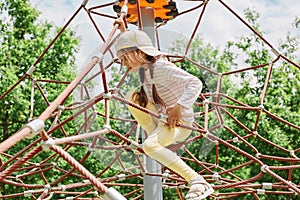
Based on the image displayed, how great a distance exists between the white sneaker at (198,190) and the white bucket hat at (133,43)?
364 millimetres

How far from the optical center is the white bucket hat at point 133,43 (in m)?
1.42

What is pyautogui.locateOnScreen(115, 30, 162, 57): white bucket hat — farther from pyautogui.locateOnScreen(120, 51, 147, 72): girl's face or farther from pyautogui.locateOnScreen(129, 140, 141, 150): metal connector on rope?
pyautogui.locateOnScreen(129, 140, 141, 150): metal connector on rope

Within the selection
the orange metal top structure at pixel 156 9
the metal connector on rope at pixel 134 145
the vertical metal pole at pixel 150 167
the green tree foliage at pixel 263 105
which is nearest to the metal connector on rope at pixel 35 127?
the metal connector on rope at pixel 134 145

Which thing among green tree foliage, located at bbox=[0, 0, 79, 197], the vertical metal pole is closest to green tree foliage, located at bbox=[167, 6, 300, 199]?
green tree foliage, located at bbox=[0, 0, 79, 197]

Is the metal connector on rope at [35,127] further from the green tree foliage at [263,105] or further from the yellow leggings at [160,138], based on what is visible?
the green tree foliage at [263,105]

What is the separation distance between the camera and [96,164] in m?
6.45

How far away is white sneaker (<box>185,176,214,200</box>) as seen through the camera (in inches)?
58.1

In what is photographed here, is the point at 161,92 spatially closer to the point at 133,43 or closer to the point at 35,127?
the point at 133,43

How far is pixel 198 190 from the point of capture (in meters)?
1.49

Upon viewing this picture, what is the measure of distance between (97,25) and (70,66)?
16.5 feet

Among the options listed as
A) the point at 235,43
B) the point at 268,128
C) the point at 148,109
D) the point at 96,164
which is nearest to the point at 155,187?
the point at 148,109

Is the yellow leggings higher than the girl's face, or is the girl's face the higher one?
the girl's face

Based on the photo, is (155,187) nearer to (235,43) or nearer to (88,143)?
(88,143)

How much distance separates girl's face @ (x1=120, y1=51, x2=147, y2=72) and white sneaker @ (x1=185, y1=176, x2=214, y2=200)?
35cm
